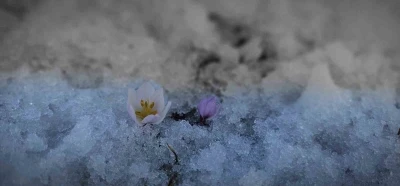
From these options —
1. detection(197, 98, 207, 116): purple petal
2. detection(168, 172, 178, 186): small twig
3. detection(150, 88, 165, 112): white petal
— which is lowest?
detection(168, 172, 178, 186): small twig

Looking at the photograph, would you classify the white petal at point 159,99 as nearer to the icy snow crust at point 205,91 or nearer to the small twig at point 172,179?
the icy snow crust at point 205,91

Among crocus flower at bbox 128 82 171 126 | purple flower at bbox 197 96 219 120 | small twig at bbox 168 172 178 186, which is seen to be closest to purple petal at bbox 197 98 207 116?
purple flower at bbox 197 96 219 120

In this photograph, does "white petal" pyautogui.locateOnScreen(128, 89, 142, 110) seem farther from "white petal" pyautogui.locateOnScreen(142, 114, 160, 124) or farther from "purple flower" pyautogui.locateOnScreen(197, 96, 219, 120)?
"purple flower" pyautogui.locateOnScreen(197, 96, 219, 120)

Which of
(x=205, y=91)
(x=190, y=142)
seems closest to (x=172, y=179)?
(x=190, y=142)

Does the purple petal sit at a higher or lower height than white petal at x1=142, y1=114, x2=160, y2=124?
higher

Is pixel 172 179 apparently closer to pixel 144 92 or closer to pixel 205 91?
pixel 144 92

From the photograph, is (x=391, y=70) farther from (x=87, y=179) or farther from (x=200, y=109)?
(x=87, y=179)
